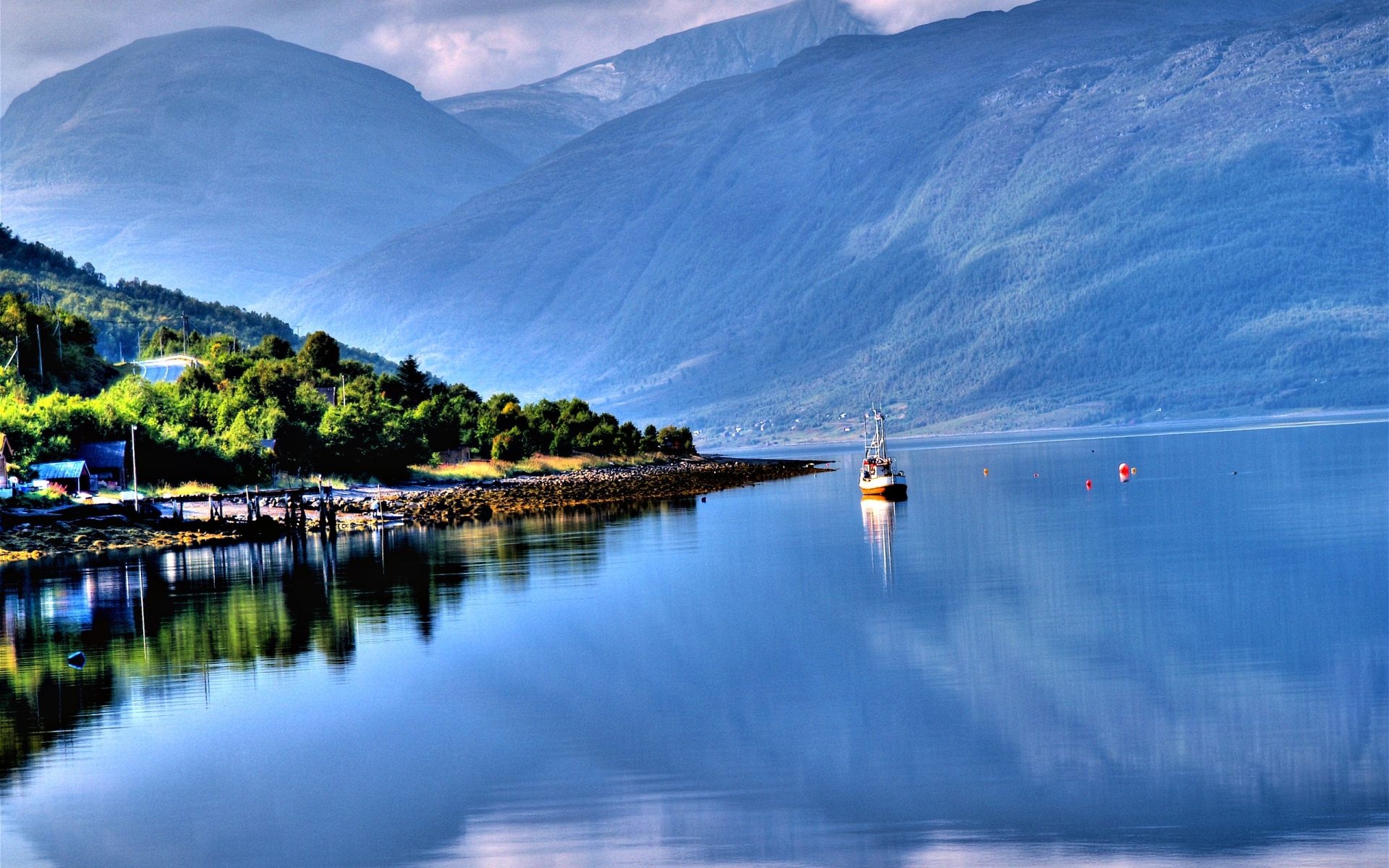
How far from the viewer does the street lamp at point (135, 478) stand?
258 ft

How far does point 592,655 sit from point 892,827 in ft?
50.7

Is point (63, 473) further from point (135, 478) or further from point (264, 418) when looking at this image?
point (264, 418)

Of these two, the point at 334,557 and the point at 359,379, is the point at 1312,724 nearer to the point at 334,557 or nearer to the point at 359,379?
the point at 334,557

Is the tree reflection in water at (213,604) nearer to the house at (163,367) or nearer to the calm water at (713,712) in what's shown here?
the calm water at (713,712)

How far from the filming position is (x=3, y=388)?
99.2 meters

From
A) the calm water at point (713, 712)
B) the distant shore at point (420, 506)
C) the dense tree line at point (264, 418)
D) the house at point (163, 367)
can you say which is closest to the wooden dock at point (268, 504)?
the distant shore at point (420, 506)

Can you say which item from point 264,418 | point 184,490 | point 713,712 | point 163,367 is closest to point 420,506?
point 184,490

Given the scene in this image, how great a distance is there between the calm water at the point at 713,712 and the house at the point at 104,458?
28564mm

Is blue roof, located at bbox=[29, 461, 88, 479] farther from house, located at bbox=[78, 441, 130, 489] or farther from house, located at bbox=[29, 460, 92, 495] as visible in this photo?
house, located at bbox=[78, 441, 130, 489]

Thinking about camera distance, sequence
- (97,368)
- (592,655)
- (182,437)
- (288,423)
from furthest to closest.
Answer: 1. (97,368)
2. (288,423)
3. (182,437)
4. (592,655)

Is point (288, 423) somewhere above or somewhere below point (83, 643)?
above

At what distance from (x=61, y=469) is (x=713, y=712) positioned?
6197 centimetres

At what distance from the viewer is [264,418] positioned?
336 ft

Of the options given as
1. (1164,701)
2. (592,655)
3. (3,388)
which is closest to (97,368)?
(3,388)
